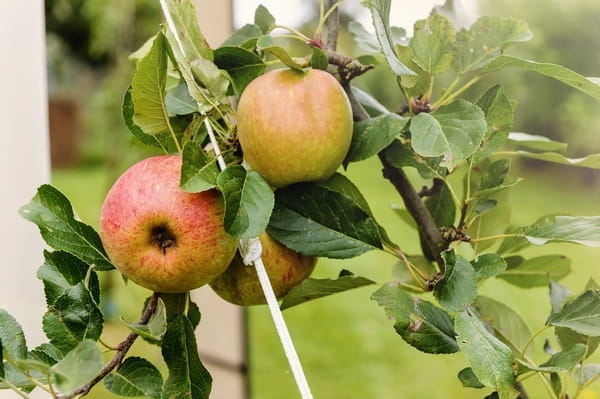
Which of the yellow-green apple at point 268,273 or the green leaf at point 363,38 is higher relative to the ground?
the green leaf at point 363,38

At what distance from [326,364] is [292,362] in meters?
1.71

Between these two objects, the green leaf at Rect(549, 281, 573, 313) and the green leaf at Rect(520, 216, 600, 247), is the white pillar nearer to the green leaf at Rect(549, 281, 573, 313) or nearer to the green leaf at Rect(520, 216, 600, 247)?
the green leaf at Rect(549, 281, 573, 313)

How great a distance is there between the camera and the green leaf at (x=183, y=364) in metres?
0.44

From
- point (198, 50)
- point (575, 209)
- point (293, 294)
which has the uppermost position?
point (198, 50)

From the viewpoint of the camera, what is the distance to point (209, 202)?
0.45 m

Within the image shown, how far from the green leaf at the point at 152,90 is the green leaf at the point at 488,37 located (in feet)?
0.77

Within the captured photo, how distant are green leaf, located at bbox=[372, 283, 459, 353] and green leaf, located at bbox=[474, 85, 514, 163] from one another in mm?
127

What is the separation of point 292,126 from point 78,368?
21 centimetres

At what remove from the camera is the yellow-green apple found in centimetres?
50

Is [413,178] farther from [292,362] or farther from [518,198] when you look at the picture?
[518,198]

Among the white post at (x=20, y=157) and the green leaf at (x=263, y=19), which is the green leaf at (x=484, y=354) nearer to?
the green leaf at (x=263, y=19)

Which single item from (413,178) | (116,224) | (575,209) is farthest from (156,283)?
(575,209)

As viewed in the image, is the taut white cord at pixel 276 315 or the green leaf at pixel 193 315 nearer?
the taut white cord at pixel 276 315

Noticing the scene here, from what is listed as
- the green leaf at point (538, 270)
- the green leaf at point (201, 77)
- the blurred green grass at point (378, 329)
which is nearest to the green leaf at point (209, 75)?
the green leaf at point (201, 77)
